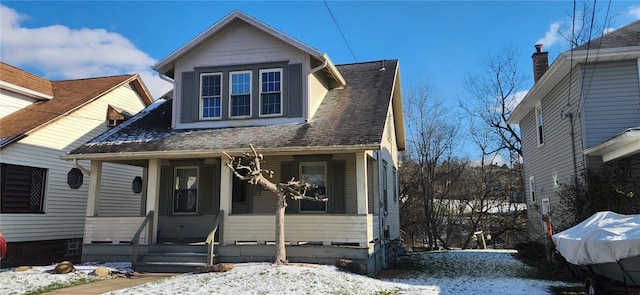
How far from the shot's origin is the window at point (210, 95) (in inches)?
547

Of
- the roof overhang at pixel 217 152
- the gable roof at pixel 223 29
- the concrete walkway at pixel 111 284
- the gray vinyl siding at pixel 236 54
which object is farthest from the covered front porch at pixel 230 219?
the gable roof at pixel 223 29

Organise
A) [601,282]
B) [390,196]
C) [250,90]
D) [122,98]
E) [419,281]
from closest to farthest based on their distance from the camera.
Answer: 1. [601,282]
2. [419,281]
3. [250,90]
4. [390,196]
5. [122,98]

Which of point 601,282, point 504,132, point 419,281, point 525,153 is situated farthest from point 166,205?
point 504,132

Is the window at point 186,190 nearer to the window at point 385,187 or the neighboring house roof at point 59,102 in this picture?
the neighboring house roof at point 59,102

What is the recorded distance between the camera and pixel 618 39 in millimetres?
11414

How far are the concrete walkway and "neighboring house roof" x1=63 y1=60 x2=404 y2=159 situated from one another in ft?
10.3

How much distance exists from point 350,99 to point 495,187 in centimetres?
2041

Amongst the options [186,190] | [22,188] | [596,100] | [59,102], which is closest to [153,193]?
[186,190]

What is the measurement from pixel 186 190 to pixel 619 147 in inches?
450

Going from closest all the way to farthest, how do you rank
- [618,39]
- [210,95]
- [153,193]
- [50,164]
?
[618,39] → [153,193] → [210,95] → [50,164]

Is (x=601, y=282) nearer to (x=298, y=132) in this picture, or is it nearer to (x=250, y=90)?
(x=298, y=132)

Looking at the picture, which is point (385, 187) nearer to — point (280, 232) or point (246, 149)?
point (246, 149)

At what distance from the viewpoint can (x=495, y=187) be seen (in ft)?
102

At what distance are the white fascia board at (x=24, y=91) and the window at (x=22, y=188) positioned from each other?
10.3 ft
